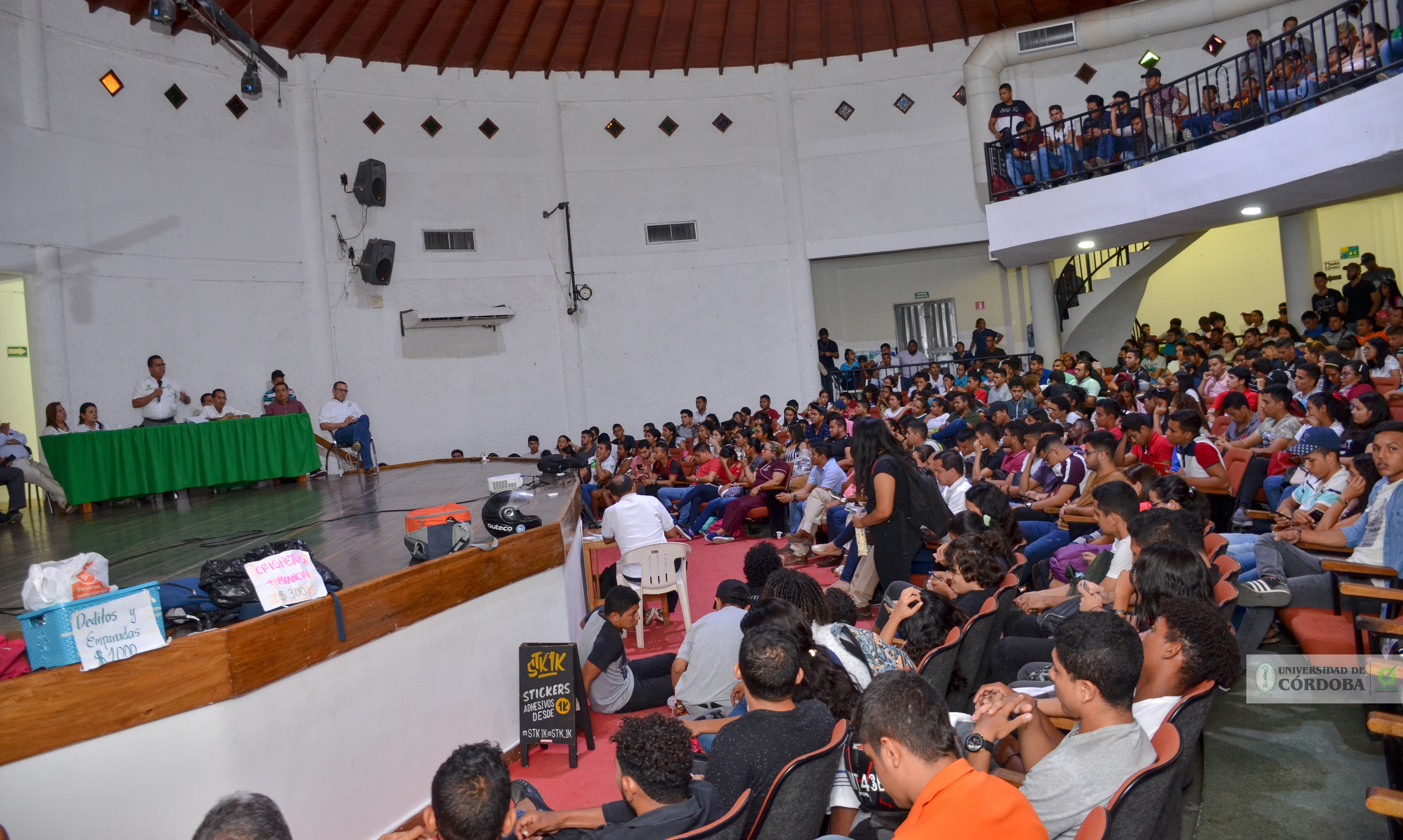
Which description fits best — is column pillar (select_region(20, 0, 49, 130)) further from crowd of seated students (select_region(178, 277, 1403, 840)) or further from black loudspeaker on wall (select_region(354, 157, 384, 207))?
crowd of seated students (select_region(178, 277, 1403, 840))

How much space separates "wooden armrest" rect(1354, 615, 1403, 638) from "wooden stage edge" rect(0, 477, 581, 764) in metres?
3.36

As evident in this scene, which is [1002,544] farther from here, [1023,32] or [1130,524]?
[1023,32]

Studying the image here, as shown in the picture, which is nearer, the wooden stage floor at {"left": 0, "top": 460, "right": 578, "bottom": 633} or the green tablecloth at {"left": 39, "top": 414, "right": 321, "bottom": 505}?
the wooden stage floor at {"left": 0, "top": 460, "right": 578, "bottom": 633}

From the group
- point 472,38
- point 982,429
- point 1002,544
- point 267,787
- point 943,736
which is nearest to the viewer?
point 943,736

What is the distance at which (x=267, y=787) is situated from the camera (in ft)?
10.6

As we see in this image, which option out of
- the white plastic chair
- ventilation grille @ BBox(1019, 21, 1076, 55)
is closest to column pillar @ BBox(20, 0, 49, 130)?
the white plastic chair

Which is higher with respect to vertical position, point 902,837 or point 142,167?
point 142,167

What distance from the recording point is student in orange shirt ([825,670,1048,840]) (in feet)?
6.37

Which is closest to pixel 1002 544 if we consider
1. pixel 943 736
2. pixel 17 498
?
pixel 943 736

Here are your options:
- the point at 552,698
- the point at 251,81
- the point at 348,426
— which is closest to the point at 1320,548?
the point at 552,698

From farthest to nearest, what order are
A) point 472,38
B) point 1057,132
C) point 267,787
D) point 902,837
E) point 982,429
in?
point 472,38
point 1057,132
point 982,429
point 267,787
point 902,837

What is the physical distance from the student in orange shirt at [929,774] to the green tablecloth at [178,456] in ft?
28.0

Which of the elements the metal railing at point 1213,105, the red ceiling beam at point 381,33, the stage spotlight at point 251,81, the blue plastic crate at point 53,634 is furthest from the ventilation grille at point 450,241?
the blue plastic crate at point 53,634

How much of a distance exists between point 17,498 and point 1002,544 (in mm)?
8398
